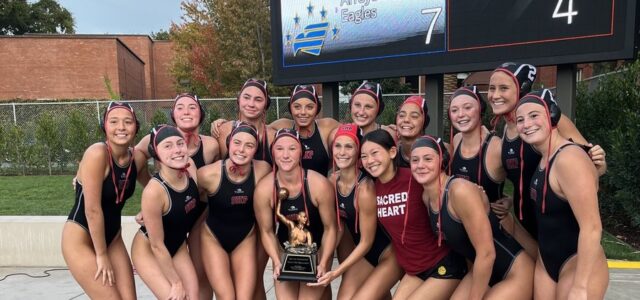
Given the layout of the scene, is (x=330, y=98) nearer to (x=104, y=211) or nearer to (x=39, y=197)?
(x=104, y=211)

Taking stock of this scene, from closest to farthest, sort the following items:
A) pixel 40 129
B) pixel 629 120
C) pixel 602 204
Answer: pixel 629 120, pixel 602 204, pixel 40 129

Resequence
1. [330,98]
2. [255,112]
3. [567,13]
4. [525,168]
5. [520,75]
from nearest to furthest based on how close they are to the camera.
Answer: [525,168] → [520,75] → [255,112] → [567,13] → [330,98]

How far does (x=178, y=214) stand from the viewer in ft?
11.3


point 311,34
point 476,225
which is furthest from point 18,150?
point 476,225

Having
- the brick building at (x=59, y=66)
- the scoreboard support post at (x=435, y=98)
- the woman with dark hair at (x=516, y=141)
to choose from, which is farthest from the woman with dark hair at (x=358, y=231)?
the brick building at (x=59, y=66)

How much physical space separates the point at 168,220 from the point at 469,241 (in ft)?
7.18

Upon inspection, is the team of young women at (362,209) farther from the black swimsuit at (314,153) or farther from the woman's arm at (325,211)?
the black swimsuit at (314,153)

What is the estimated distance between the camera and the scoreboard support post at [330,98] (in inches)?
277

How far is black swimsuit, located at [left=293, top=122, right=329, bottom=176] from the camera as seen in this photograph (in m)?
4.29

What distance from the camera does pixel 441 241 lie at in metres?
3.21

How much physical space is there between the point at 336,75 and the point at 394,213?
374 centimetres

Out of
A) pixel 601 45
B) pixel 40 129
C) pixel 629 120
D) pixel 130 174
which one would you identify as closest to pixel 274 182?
pixel 130 174

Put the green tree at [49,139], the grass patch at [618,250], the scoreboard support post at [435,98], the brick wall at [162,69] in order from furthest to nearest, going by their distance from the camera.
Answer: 1. the brick wall at [162,69]
2. the green tree at [49,139]
3. the scoreboard support post at [435,98]
4. the grass patch at [618,250]

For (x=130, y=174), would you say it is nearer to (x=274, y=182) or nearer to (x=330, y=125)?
(x=274, y=182)
